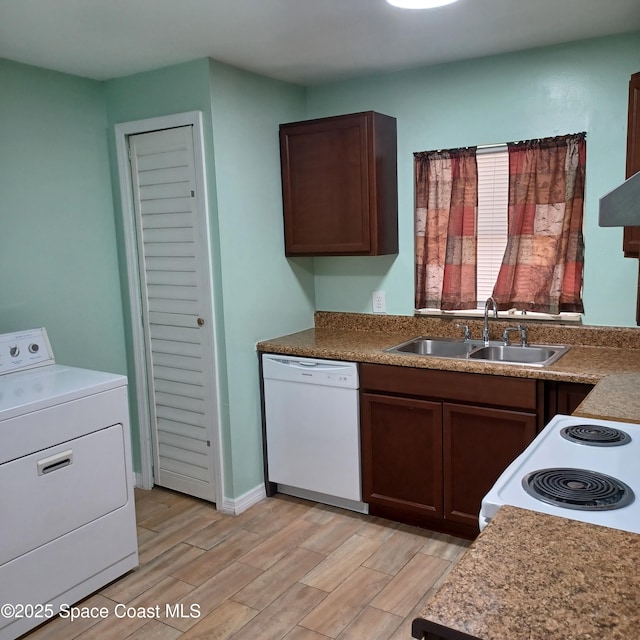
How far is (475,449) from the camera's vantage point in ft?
9.23

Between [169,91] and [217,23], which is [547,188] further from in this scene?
[169,91]

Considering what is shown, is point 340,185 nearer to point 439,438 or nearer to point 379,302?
point 379,302

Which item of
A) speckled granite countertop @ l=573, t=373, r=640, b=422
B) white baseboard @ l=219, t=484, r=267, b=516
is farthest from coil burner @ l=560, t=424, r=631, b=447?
white baseboard @ l=219, t=484, r=267, b=516

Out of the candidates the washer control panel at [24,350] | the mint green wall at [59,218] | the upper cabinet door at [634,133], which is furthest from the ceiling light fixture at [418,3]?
the washer control panel at [24,350]

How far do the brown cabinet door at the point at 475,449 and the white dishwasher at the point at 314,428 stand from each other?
0.49 m

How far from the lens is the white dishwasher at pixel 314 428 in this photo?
10.3 ft

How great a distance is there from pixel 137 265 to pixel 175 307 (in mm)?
349

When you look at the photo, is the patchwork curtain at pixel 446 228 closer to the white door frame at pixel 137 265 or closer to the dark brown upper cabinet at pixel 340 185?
the dark brown upper cabinet at pixel 340 185

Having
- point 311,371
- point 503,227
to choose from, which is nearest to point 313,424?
point 311,371

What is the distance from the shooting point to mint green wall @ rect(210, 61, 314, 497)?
10.2 feet

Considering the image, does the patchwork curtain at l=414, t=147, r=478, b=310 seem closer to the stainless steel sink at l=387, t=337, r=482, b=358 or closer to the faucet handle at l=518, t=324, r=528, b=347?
the stainless steel sink at l=387, t=337, r=482, b=358

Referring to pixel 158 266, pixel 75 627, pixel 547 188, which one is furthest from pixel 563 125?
pixel 75 627

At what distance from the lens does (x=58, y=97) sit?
3125mm

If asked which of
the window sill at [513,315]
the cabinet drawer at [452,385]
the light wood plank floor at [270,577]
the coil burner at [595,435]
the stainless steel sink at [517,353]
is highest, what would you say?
the window sill at [513,315]
